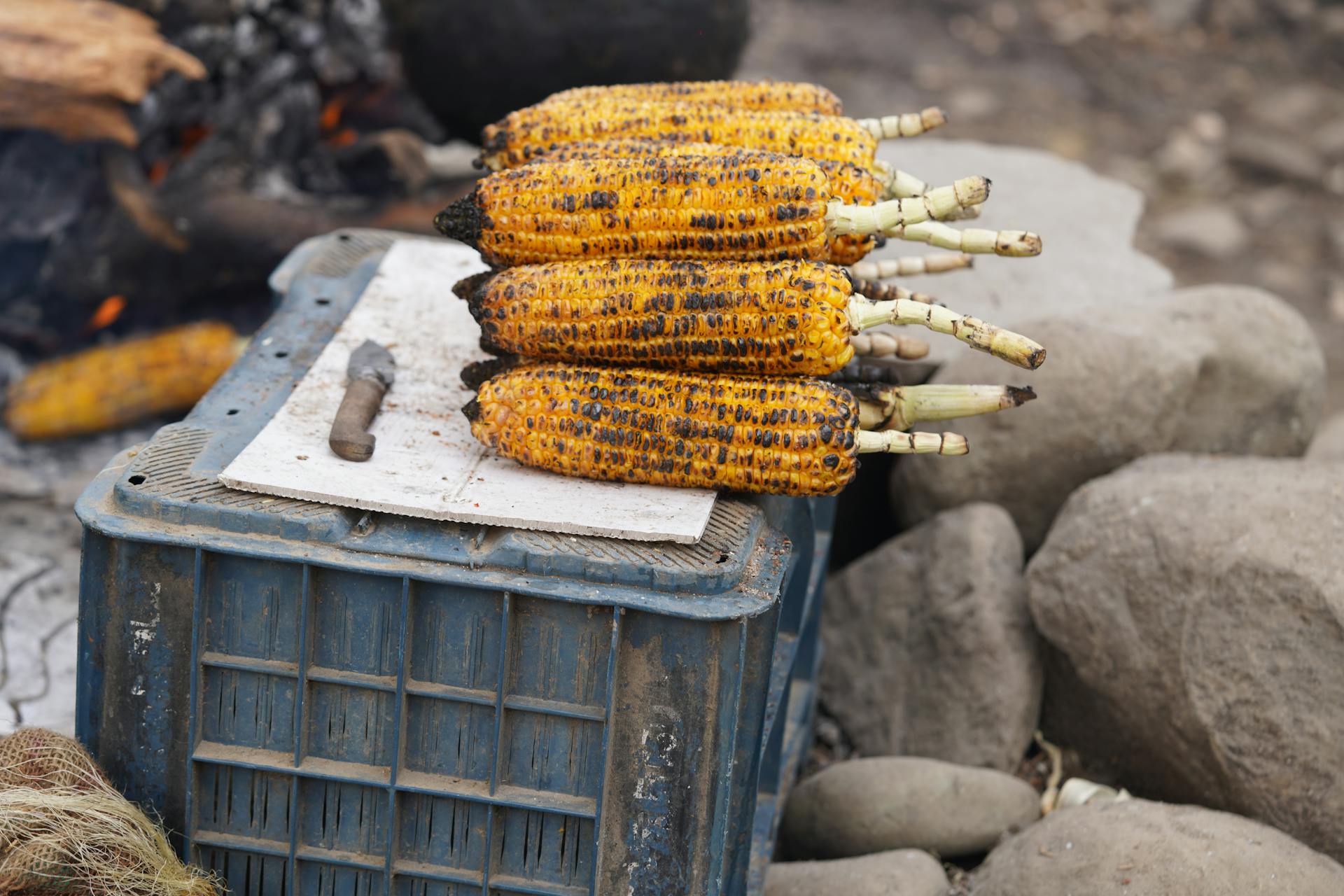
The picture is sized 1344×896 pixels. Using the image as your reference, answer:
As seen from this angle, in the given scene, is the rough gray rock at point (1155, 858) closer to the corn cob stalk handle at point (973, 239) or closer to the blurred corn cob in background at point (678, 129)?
the corn cob stalk handle at point (973, 239)

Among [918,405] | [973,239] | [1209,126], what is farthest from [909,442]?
[1209,126]

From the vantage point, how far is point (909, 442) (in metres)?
3.05

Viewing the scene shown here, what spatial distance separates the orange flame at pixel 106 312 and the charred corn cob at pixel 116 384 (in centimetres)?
24

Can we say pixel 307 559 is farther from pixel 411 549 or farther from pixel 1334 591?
pixel 1334 591

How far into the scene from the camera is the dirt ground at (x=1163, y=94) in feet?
28.8

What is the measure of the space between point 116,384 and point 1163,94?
328 inches

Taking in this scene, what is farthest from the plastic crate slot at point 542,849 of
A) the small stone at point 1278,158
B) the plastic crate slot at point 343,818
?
the small stone at point 1278,158

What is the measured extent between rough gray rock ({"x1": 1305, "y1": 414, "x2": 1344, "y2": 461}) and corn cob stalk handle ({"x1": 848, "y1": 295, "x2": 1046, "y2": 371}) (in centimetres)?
233

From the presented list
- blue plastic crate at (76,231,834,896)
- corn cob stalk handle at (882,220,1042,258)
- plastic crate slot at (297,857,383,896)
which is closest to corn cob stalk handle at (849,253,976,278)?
corn cob stalk handle at (882,220,1042,258)

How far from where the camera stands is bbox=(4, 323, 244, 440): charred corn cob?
5387 millimetres

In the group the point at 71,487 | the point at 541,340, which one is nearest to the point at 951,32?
the point at 71,487

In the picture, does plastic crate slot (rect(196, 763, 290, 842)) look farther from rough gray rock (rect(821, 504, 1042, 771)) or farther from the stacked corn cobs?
rough gray rock (rect(821, 504, 1042, 771))

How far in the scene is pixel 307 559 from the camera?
9.04 feet

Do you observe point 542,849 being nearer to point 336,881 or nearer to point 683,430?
point 336,881
